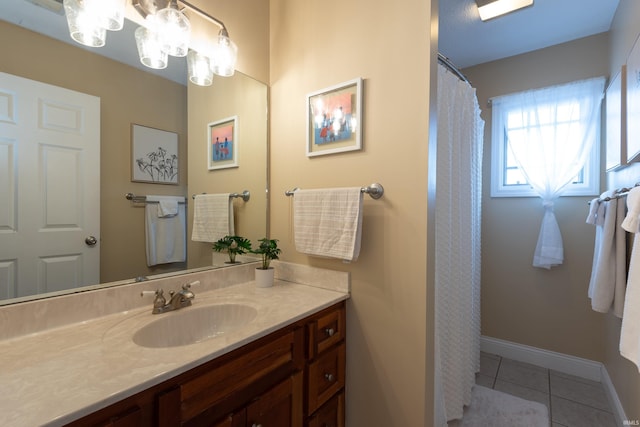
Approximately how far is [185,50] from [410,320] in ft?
4.91

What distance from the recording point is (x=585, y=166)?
2.13m

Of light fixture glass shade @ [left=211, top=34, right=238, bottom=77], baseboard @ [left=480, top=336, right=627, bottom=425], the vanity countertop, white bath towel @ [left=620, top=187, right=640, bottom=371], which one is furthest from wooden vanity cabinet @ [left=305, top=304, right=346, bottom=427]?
baseboard @ [left=480, top=336, right=627, bottom=425]

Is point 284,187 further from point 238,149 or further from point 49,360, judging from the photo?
point 49,360

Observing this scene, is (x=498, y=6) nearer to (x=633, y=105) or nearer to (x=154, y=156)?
(x=633, y=105)

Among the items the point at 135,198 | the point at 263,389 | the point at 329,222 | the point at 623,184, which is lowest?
the point at 263,389

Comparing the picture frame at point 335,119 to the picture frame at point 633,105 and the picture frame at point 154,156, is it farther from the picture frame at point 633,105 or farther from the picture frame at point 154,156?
the picture frame at point 633,105

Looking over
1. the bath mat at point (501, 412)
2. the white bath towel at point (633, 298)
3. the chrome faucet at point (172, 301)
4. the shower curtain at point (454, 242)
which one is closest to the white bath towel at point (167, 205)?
the chrome faucet at point (172, 301)

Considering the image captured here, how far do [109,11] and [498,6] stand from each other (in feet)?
6.94

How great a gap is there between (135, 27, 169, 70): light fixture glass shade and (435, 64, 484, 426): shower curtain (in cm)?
128

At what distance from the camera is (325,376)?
48.2 inches

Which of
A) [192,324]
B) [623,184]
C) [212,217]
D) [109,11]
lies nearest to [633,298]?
[623,184]

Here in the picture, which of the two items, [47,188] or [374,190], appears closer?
[47,188]

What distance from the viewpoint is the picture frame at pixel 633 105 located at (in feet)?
4.07

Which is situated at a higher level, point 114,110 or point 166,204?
point 114,110
